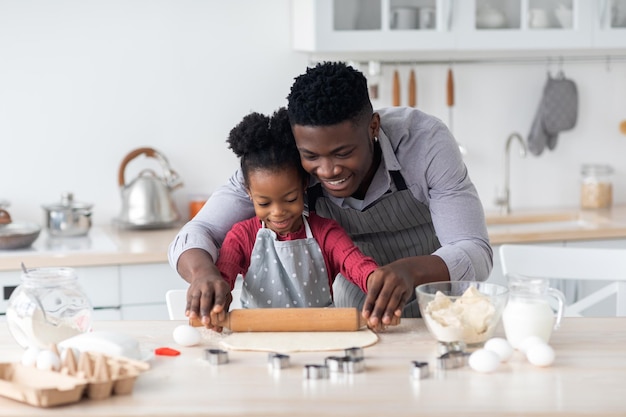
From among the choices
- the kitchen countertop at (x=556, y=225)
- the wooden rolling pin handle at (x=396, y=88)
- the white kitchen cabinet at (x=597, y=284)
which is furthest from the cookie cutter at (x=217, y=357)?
the wooden rolling pin handle at (x=396, y=88)

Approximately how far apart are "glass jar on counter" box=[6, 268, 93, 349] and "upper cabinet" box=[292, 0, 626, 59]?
184 cm

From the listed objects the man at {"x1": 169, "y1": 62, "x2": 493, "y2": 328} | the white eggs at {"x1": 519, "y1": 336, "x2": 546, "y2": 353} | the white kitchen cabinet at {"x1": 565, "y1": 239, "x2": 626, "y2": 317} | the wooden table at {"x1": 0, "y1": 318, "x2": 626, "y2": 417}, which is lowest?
Answer: the white kitchen cabinet at {"x1": 565, "y1": 239, "x2": 626, "y2": 317}

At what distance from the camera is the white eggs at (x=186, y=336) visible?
1.74 meters

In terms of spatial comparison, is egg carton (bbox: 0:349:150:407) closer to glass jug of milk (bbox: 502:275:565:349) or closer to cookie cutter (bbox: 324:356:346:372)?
cookie cutter (bbox: 324:356:346:372)

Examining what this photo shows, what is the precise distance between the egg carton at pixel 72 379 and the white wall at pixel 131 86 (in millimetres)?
2106

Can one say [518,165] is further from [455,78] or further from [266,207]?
[266,207]

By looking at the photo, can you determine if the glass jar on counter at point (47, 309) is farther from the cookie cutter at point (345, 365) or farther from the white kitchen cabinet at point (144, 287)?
the white kitchen cabinet at point (144, 287)

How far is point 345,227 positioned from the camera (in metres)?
2.21

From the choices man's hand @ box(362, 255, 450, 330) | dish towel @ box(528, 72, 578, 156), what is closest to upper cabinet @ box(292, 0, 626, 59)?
dish towel @ box(528, 72, 578, 156)

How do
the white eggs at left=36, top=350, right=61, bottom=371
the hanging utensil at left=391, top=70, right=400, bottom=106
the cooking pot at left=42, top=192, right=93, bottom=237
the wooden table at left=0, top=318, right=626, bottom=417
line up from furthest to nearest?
the hanging utensil at left=391, top=70, right=400, bottom=106 → the cooking pot at left=42, top=192, right=93, bottom=237 → the white eggs at left=36, top=350, right=61, bottom=371 → the wooden table at left=0, top=318, right=626, bottom=417

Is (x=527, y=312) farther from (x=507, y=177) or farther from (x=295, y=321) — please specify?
(x=507, y=177)

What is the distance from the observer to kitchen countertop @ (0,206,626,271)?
10.0 ft

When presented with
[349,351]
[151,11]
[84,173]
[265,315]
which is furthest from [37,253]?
[349,351]

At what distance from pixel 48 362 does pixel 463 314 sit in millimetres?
699
